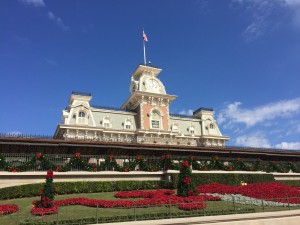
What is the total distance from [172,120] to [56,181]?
126 ft

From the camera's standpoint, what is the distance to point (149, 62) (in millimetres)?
60281

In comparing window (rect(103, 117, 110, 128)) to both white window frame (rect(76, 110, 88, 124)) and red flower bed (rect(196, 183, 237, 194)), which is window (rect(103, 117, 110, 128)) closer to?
white window frame (rect(76, 110, 88, 124))

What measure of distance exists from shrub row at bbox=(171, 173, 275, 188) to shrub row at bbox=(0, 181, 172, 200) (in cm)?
230

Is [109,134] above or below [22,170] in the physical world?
above

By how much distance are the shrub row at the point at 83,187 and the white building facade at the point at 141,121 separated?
70.1 feet

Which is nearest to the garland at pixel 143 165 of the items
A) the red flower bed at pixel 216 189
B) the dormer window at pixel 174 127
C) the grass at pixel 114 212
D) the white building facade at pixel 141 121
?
the red flower bed at pixel 216 189

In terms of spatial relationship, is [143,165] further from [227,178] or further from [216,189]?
[227,178]

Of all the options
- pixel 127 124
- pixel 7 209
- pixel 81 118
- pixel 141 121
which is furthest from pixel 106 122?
pixel 7 209

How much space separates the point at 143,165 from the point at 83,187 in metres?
5.96

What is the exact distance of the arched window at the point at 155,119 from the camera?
53.9 metres

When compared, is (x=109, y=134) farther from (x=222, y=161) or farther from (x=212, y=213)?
(x=212, y=213)

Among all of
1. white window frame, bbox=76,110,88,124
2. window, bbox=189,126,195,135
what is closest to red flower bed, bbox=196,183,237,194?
white window frame, bbox=76,110,88,124

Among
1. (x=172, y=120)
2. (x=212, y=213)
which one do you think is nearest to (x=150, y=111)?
(x=172, y=120)

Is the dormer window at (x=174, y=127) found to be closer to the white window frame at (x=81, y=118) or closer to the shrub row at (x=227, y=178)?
the white window frame at (x=81, y=118)
